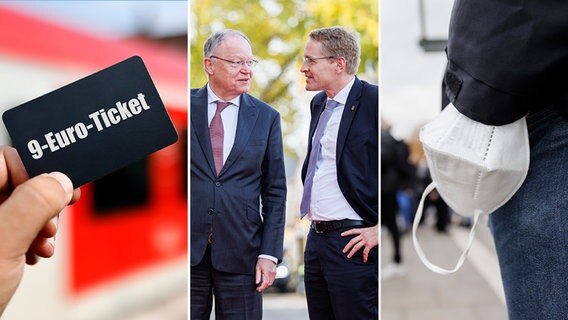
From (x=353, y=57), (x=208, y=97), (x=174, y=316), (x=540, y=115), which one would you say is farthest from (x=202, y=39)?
(x=174, y=316)

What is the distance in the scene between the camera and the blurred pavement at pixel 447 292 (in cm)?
405

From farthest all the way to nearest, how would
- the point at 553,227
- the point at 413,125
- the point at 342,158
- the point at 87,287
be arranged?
the point at 413,125 → the point at 87,287 → the point at 342,158 → the point at 553,227

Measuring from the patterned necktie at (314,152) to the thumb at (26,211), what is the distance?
0.50 metres

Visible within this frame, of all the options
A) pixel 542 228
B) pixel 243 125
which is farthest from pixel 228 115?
pixel 542 228

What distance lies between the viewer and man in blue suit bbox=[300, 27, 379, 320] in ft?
3.86

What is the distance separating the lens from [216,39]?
47.4 inches

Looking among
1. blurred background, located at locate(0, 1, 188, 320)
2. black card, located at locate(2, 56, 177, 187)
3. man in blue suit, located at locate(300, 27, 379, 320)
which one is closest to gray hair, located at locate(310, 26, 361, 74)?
man in blue suit, located at locate(300, 27, 379, 320)

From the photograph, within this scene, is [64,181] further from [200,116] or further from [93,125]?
[200,116]

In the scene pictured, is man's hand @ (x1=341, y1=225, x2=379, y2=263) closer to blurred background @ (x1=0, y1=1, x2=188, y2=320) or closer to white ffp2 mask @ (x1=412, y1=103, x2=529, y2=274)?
white ffp2 mask @ (x1=412, y1=103, x2=529, y2=274)

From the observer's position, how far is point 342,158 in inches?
46.3

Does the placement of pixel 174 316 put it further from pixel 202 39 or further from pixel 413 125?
pixel 413 125

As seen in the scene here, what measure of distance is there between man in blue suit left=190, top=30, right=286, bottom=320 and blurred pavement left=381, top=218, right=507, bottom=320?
206 centimetres

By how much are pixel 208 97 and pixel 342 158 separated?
279 millimetres

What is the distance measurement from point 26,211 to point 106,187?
253cm
